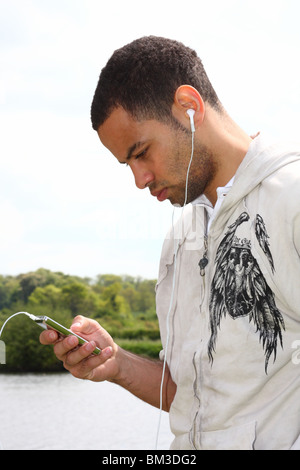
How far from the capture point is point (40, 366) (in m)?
39.8

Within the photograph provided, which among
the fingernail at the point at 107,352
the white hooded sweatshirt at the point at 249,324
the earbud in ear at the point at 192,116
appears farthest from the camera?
the fingernail at the point at 107,352

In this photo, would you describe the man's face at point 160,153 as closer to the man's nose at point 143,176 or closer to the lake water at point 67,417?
the man's nose at point 143,176

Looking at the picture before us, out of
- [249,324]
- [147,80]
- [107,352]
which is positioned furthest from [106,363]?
[147,80]

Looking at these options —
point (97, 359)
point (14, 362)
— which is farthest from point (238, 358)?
point (14, 362)

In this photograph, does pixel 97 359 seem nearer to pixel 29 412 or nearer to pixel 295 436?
pixel 295 436

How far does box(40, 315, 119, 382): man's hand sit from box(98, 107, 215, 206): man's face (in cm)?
67

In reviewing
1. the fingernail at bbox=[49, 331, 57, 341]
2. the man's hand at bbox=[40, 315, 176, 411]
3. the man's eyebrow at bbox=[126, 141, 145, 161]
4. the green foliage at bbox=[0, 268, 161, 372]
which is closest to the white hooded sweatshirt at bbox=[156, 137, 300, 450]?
the man's hand at bbox=[40, 315, 176, 411]

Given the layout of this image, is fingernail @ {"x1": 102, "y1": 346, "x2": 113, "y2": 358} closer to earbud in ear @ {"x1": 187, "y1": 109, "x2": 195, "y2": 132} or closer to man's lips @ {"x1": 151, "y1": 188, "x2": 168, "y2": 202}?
man's lips @ {"x1": 151, "y1": 188, "x2": 168, "y2": 202}

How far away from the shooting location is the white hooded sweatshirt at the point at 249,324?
2113mm

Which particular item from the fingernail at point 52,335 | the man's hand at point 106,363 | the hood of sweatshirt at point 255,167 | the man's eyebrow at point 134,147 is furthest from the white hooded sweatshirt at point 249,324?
the fingernail at point 52,335

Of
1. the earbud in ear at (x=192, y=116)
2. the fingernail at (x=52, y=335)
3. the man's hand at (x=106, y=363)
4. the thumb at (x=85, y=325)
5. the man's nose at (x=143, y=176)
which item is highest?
the earbud in ear at (x=192, y=116)

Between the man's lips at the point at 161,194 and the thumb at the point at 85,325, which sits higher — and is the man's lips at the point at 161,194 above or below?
above

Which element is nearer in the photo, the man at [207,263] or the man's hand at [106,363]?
the man at [207,263]
